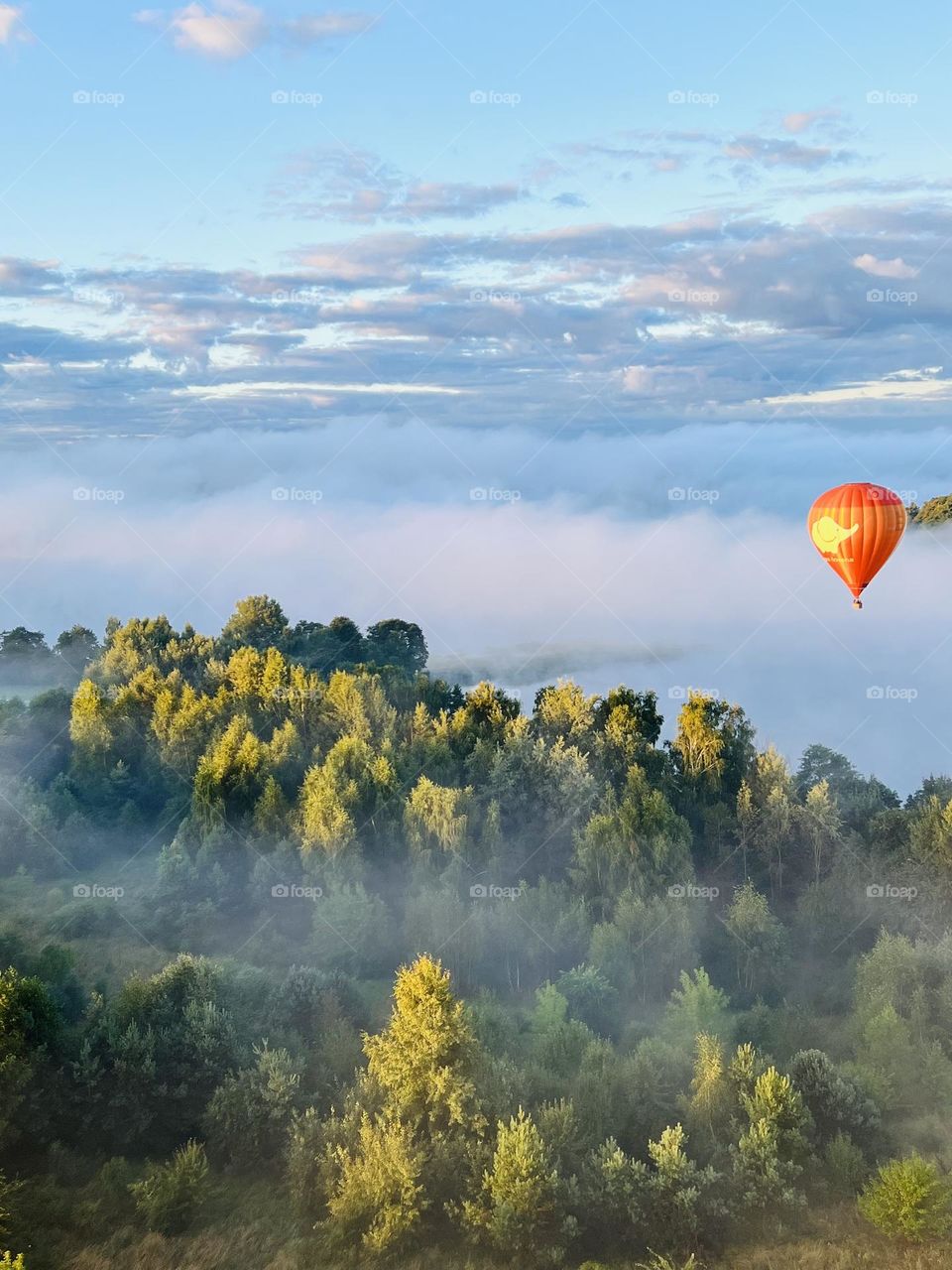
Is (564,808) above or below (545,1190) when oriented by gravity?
above

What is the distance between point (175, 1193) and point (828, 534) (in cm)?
3562

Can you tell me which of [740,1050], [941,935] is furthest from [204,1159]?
[941,935]

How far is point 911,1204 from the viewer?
32.1 meters

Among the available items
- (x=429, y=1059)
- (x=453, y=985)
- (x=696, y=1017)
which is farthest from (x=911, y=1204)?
(x=453, y=985)

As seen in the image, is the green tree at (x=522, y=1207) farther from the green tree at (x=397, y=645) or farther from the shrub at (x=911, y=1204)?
the green tree at (x=397, y=645)

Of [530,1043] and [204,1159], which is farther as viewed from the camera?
[530,1043]

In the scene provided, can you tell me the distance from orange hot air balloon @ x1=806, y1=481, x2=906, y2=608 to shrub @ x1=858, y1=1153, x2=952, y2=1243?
24898 millimetres

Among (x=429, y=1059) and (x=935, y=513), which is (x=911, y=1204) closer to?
(x=429, y=1059)

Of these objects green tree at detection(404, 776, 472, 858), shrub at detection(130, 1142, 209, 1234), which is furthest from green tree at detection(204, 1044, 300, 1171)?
green tree at detection(404, 776, 472, 858)

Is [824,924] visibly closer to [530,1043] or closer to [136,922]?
[530,1043]

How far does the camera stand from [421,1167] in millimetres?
32375

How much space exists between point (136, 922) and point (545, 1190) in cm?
2618

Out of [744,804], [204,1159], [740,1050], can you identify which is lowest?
[204,1159]

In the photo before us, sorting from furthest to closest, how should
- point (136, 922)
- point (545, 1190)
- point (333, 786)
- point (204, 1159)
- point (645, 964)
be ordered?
point (333, 786) < point (136, 922) < point (645, 964) < point (204, 1159) < point (545, 1190)
